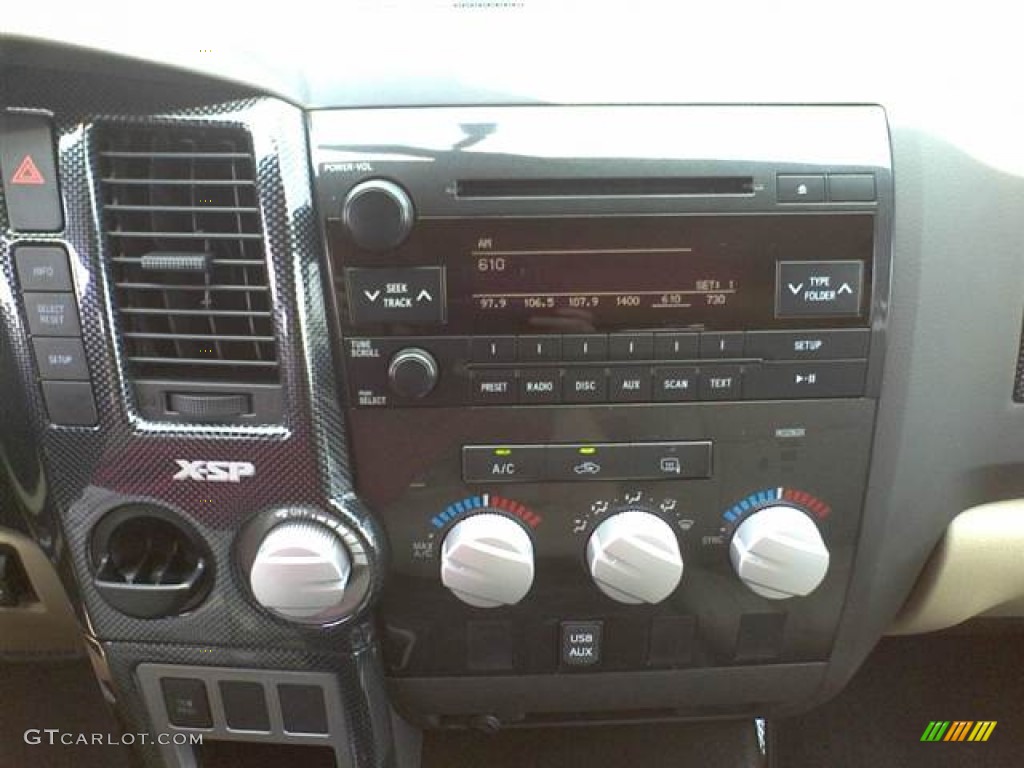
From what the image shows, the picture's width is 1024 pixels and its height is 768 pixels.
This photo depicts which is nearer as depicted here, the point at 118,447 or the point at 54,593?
the point at 118,447

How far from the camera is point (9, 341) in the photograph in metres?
0.79

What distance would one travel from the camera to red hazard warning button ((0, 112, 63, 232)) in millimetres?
728

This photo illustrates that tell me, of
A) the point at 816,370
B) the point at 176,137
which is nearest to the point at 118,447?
the point at 176,137

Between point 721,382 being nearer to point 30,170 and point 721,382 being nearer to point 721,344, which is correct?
point 721,344

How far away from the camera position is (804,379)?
0.78 m

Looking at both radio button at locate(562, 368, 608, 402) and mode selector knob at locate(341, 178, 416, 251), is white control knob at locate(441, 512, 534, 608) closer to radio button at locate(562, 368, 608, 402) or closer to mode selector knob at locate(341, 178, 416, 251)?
radio button at locate(562, 368, 608, 402)

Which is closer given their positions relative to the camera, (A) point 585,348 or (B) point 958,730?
(A) point 585,348

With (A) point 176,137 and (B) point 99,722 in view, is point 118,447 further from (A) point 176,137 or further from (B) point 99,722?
(B) point 99,722

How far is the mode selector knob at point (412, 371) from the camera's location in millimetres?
749

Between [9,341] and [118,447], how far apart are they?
121mm

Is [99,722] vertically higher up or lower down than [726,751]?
lower down

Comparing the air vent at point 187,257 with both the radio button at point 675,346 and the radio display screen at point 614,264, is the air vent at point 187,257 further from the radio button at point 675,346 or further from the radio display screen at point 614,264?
the radio button at point 675,346

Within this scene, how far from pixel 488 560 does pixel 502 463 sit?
0.08 meters

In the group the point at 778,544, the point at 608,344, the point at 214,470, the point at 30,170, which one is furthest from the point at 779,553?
the point at 30,170
